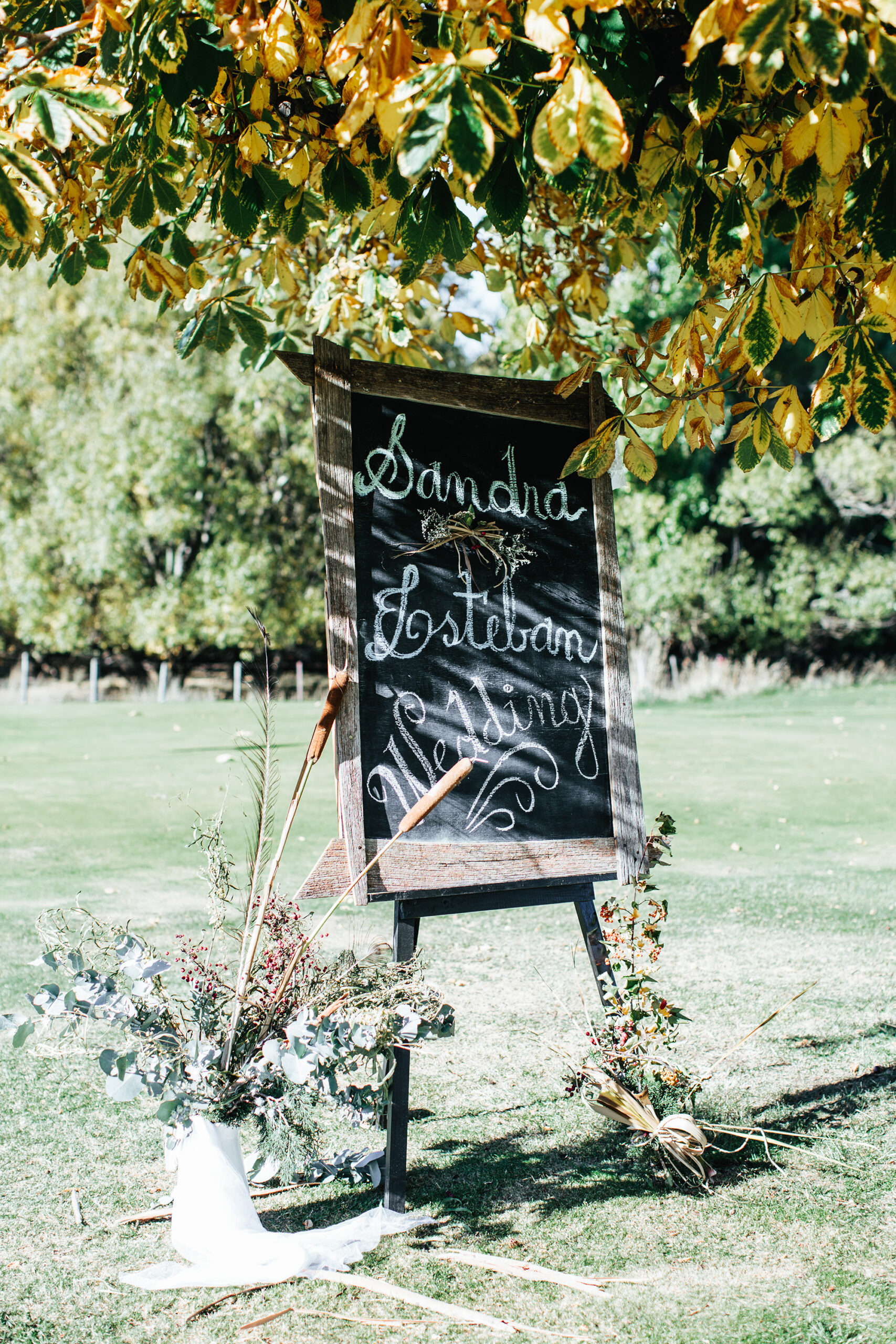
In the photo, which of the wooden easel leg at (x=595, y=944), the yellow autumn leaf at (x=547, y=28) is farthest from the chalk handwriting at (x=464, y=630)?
the yellow autumn leaf at (x=547, y=28)

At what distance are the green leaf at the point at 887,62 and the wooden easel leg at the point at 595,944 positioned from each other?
2.27 meters

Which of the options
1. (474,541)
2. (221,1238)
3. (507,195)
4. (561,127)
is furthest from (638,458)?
(221,1238)

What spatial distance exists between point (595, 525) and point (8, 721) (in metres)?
18.4

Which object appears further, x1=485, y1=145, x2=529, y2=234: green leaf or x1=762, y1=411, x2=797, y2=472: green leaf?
x1=762, y1=411, x2=797, y2=472: green leaf

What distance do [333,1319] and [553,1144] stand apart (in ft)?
3.81

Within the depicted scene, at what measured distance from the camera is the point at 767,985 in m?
5.20

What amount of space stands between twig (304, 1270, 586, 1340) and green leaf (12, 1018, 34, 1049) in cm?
92

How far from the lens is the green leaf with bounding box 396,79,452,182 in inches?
74.4

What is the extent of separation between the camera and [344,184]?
3.23m

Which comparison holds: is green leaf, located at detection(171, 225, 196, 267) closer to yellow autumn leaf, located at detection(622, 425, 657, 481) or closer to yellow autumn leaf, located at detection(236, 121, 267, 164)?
yellow autumn leaf, located at detection(236, 121, 267, 164)

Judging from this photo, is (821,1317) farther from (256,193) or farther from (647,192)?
(256,193)

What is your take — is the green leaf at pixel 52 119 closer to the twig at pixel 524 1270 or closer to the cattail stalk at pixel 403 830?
the cattail stalk at pixel 403 830

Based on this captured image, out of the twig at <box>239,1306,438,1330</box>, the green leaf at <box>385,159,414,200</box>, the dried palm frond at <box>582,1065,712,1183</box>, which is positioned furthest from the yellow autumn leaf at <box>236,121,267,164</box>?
the twig at <box>239,1306,438,1330</box>

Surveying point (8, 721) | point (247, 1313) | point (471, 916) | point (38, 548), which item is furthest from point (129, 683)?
point (247, 1313)
